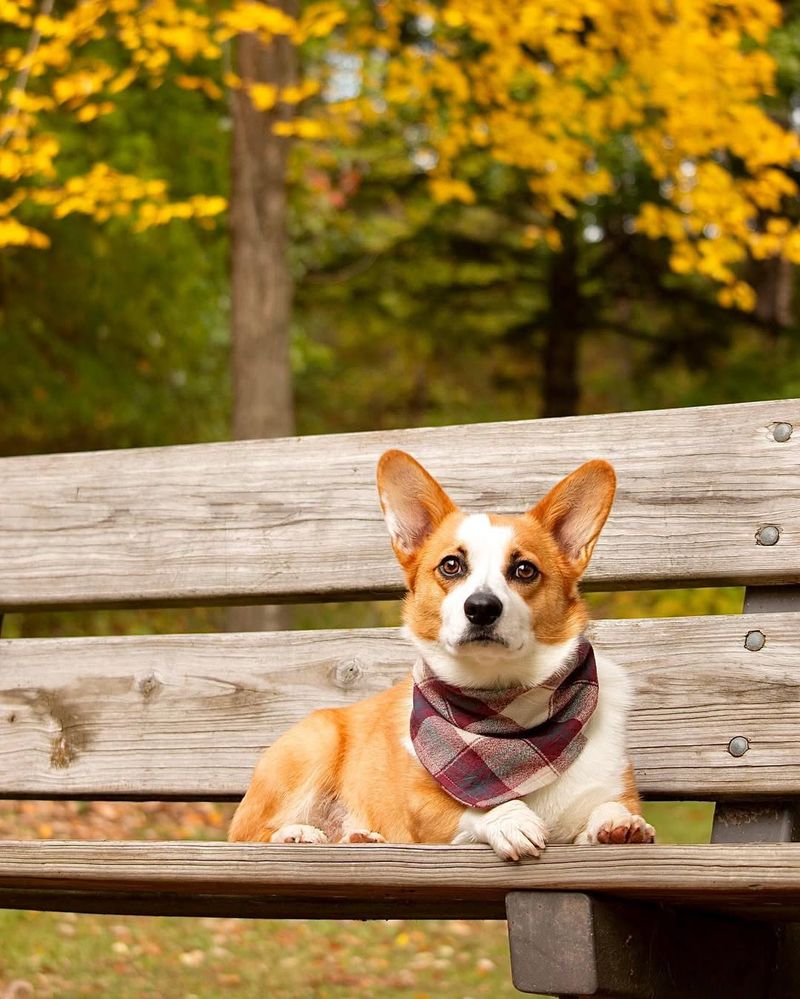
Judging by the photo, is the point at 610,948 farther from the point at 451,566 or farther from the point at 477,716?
the point at 451,566

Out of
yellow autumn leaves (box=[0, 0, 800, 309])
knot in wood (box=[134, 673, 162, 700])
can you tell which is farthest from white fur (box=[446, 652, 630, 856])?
yellow autumn leaves (box=[0, 0, 800, 309])

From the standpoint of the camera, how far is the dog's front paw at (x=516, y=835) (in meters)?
2.05

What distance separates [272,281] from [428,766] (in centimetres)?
611

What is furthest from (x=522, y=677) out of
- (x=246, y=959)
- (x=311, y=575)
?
(x=246, y=959)

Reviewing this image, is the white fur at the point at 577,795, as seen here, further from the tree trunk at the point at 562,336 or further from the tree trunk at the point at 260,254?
the tree trunk at the point at 562,336

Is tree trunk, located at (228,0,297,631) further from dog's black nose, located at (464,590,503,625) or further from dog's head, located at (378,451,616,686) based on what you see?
dog's black nose, located at (464,590,503,625)

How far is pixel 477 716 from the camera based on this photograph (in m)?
2.51

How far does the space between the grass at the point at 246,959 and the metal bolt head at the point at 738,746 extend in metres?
2.30

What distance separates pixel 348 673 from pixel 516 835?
1199 millimetres

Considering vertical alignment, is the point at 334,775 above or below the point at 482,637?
below

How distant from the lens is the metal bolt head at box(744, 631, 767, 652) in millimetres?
2820

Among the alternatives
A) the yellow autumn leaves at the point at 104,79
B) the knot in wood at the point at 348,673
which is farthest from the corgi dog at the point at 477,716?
the yellow autumn leaves at the point at 104,79

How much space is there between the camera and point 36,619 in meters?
9.56

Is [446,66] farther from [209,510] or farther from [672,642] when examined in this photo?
[672,642]
